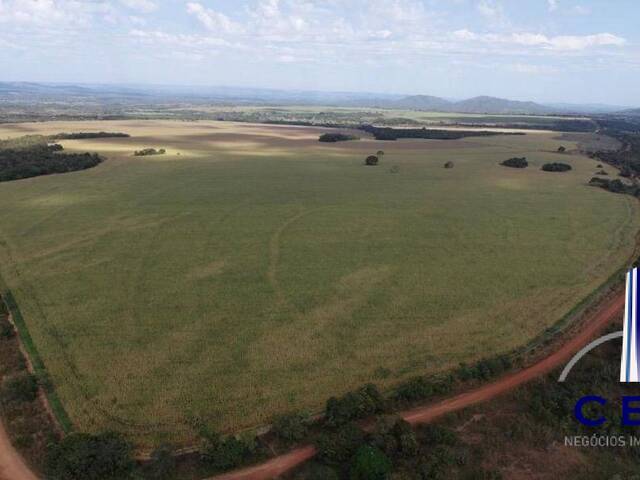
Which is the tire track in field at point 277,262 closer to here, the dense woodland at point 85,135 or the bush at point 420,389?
the bush at point 420,389

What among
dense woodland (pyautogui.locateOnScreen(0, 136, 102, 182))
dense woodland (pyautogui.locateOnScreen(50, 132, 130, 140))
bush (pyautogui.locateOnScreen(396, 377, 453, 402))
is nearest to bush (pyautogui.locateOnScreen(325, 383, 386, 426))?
bush (pyautogui.locateOnScreen(396, 377, 453, 402))

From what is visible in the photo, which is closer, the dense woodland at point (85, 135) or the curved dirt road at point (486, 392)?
the curved dirt road at point (486, 392)

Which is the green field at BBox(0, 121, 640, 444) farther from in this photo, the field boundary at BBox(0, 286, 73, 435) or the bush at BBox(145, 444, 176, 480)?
the bush at BBox(145, 444, 176, 480)

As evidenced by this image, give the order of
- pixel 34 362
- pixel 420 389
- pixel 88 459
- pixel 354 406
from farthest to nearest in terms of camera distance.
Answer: pixel 34 362
pixel 420 389
pixel 354 406
pixel 88 459

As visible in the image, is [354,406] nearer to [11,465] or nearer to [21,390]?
[11,465]

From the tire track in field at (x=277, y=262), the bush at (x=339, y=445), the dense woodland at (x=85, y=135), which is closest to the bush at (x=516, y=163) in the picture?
the tire track in field at (x=277, y=262)

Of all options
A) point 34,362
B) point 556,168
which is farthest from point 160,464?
point 556,168
